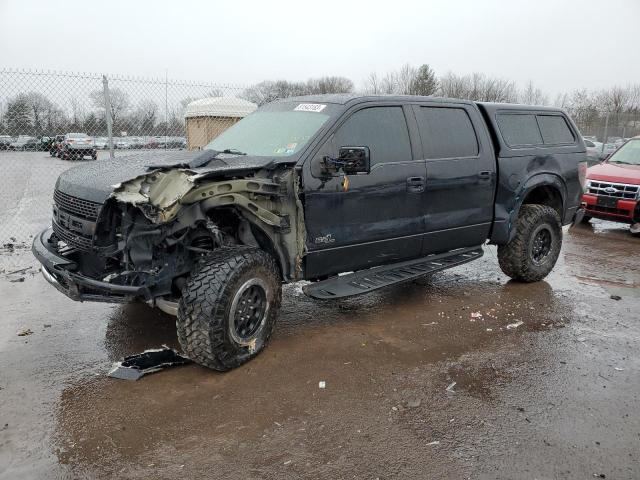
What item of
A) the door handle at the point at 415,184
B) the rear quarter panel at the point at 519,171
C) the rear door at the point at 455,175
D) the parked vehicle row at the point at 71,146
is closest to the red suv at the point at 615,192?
the rear quarter panel at the point at 519,171

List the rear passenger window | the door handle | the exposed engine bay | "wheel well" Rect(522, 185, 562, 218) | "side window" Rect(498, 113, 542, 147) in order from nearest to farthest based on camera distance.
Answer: the exposed engine bay → the door handle → "side window" Rect(498, 113, 542, 147) → the rear passenger window → "wheel well" Rect(522, 185, 562, 218)

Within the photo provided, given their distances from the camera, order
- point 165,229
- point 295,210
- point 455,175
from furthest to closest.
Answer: point 455,175
point 295,210
point 165,229

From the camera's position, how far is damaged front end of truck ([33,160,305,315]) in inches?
133

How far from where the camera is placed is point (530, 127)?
19.4 feet

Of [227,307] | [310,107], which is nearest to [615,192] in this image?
[310,107]

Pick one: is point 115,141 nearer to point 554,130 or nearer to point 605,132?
point 554,130

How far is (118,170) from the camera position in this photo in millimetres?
3992

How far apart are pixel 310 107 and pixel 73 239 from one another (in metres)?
2.31

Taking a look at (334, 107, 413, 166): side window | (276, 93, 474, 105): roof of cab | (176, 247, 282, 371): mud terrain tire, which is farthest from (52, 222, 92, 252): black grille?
(276, 93, 474, 105): roof of cab

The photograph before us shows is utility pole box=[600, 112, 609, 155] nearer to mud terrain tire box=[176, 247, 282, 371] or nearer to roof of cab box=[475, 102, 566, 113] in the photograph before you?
roof of cab box=[475, 102, 566, 113]

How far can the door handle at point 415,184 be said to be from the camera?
470 cm

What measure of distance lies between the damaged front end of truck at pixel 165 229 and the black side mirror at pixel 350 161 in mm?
318

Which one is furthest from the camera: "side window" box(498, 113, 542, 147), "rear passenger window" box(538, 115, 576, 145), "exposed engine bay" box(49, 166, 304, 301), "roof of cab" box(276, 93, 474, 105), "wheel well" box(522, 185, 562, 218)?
"wheel well" box(522, 185, 562, 218)

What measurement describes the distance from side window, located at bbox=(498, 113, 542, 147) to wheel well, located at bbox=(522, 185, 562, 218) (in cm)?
62
